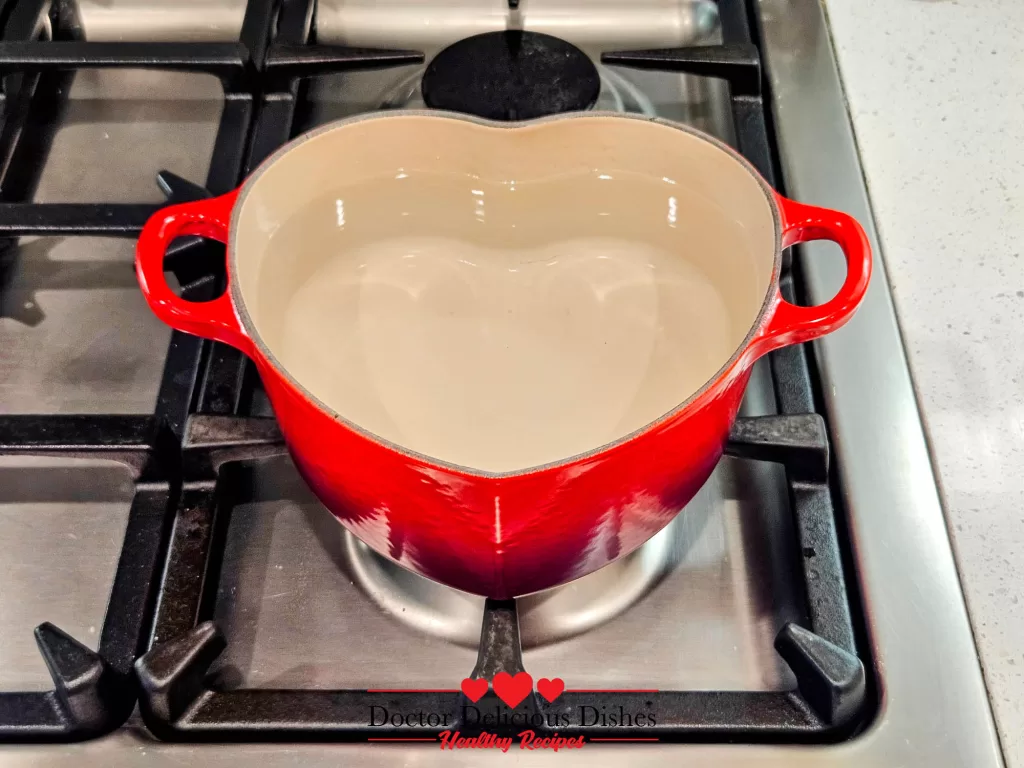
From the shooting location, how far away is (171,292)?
316mm

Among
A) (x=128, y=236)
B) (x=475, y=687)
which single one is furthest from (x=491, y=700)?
(x=128, y=236)

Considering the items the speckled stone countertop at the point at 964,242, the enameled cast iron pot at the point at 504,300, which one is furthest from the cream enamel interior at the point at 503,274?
the speckled stone countertop at the point at 964,242

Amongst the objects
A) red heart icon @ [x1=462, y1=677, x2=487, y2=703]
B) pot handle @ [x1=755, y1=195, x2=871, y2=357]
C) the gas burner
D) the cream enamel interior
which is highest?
pot handle @ [x1=755, y1=195, x2=871, y2=357]

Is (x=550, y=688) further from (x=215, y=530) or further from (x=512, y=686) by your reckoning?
(x=215, y=530)

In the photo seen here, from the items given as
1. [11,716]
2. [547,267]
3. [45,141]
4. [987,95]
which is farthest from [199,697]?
[987,95]

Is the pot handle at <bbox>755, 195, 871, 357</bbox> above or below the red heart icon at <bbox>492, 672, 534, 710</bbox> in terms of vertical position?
above

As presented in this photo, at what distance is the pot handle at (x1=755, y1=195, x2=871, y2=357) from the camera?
30 centimetres

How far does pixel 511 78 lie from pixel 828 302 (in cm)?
24

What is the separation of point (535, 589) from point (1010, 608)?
188mm

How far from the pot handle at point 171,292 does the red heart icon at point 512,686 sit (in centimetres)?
14

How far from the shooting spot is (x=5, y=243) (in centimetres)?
46

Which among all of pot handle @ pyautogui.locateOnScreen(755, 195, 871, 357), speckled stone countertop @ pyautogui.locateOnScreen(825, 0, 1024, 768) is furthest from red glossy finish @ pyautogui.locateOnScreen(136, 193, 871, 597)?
speckled stone countertop @ pyautogui.locateOnScreen(825, 0, 1024, 768)

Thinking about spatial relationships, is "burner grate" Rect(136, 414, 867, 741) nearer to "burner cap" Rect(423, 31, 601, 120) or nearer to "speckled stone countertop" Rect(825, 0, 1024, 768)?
"speckled stone countertop" Rect(825, 0, 1024, 768)

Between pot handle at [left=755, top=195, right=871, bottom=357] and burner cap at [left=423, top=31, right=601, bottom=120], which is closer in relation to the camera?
pot handle at [left=755, top=195, right=871, bottom=357]
